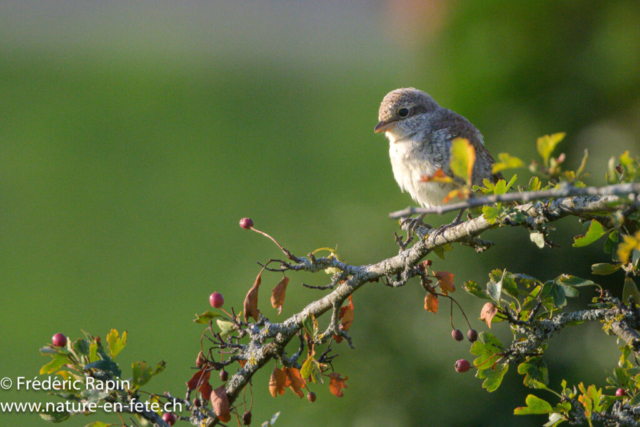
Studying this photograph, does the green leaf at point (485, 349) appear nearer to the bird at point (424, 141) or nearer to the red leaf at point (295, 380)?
the red leaf at point (295, 380)

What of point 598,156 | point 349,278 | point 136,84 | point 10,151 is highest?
point 136,84

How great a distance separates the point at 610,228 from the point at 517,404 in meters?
1.84

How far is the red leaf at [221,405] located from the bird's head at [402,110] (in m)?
1.78

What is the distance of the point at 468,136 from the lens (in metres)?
3.06

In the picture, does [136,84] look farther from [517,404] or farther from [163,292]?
[517,404]

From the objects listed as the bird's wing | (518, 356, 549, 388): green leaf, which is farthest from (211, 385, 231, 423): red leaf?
the bird's wing

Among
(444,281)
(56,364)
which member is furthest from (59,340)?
(444,281)

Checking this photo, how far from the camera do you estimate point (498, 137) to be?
368 cm

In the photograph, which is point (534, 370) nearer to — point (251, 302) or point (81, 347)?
point (251, 302)

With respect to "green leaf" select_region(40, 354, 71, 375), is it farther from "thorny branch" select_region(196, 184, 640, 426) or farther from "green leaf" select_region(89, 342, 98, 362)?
"thorny branch" select_region(196, 184, 640, 426)

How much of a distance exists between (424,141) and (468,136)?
0.22 m

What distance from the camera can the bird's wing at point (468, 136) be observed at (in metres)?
2.99

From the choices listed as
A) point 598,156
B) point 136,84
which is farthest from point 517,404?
point 136,84

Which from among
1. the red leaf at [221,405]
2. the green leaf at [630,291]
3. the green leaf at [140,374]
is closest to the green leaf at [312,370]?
the red leaf at [221,405]
